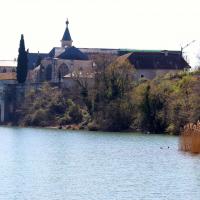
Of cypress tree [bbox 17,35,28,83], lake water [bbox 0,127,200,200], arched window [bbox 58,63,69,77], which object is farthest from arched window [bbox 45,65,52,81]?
lake water [bbox 0,127,200,200]

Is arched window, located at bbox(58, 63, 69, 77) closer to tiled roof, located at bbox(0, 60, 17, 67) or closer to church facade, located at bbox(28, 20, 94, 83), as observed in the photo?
church facade, located at bbox(28, 20, 94, 83)

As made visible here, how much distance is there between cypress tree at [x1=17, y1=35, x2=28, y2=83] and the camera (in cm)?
10519

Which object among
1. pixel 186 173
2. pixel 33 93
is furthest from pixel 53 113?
pixel 186 173

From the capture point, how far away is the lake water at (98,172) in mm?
30906

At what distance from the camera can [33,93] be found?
104 meters

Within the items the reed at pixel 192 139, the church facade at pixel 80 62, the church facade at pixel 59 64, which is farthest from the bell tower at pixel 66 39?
the reed at pixel 192 139

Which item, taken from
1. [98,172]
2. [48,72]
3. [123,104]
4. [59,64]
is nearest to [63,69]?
[59,64]

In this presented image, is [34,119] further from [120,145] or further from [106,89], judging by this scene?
[120,145]

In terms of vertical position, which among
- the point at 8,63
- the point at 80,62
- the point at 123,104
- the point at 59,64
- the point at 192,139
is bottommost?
the point at 192,139

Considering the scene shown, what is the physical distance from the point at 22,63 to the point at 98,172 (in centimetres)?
7049

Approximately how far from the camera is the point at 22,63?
107062mm

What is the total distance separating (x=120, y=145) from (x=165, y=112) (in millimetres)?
16540

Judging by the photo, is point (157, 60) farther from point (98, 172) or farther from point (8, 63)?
point (98, 172)

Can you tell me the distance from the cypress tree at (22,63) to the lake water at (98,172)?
160ft
